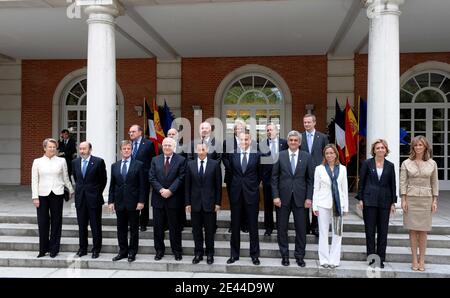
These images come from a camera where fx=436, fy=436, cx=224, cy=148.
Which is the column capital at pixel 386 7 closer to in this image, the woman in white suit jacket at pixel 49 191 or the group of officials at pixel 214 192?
the group of officials at pixel 214 192

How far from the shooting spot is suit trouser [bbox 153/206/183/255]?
5.92m

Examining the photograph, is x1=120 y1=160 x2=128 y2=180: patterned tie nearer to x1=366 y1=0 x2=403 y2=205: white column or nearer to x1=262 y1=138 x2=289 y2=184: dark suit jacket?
x1=262 y1=138 x2=289 y2=184: dark suit jacket

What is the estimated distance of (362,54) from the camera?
12773mm

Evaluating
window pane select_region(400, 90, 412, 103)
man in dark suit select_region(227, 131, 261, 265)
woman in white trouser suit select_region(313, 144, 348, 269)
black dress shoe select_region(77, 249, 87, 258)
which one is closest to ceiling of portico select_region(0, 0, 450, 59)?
window pane select_region(400, 90, 412, 103)

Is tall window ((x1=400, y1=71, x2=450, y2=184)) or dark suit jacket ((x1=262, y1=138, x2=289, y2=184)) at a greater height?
tall window ((x1=400, y1=71, x2=450, y2=184))

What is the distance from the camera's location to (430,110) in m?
12.8

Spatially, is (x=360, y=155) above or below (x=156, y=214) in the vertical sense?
above

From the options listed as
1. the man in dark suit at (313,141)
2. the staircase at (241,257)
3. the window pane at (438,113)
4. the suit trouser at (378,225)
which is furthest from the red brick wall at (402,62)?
the suit trouser at (378,225)

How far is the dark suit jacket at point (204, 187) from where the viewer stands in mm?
5770

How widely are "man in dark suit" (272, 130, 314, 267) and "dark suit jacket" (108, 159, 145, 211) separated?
1816 millimetres

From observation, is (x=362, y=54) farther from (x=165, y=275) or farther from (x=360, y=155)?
(x=165, y=275)

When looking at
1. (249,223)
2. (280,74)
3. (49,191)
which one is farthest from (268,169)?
(280,74)

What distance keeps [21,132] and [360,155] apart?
1044 centimetres
